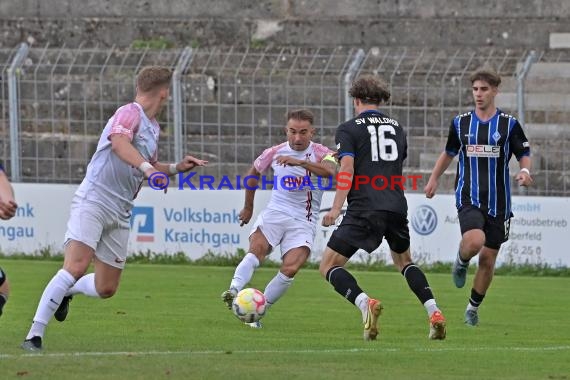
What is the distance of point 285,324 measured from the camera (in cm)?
1242

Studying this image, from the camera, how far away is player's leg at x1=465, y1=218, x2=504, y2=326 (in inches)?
493

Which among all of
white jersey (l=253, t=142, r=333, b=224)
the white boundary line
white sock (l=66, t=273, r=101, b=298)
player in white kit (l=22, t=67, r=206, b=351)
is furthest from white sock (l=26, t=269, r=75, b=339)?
white jersey (l=253, t=142, r=333, b=224)

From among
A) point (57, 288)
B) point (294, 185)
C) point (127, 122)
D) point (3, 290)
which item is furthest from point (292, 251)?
point (3, 290)

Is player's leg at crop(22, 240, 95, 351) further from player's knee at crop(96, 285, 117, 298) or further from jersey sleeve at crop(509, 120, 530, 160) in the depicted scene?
jersey sleeve at crop(509, 120, 530, 160)

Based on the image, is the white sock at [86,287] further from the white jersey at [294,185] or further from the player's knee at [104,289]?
the white jersey at [294,185]

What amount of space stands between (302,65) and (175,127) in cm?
391

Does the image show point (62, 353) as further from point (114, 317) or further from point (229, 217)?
point (229, 217)

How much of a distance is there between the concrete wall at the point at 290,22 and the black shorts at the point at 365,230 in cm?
1478

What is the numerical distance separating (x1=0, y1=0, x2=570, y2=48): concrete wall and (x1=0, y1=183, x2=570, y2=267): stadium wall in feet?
21.7

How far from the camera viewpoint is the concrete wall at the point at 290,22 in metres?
25.5

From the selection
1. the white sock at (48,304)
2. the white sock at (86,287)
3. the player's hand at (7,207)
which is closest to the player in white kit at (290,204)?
the white sock at (86,287)

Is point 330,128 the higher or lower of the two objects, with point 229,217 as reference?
higher

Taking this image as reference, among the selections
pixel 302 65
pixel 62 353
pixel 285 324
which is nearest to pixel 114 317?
pixel 285 324

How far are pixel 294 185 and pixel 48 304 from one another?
373cm
